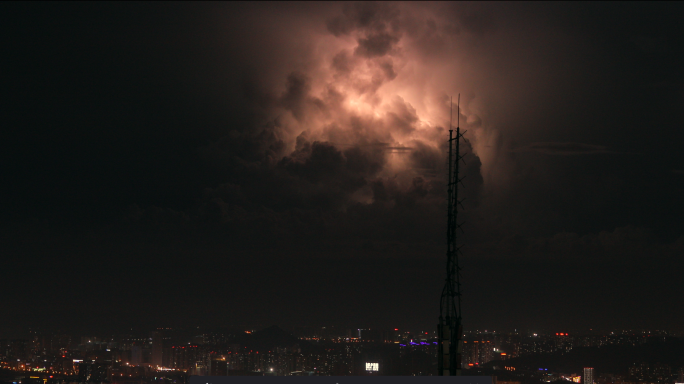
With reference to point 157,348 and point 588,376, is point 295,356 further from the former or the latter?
point 588,376

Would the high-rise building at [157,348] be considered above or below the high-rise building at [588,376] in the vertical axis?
below

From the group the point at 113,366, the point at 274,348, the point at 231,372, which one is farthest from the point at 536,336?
the point at 113,366

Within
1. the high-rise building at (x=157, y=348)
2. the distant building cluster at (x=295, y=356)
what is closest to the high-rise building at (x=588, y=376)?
the distant building cluster at (x=295, y=356)

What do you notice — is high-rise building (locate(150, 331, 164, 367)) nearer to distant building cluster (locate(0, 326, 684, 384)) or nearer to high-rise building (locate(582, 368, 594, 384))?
distant building cluster (locate(0, 326, 684, 384))

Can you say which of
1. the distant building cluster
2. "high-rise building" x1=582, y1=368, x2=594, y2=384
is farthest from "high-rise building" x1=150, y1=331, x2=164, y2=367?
"high-rise building" x1=582, y1=368, x2=594, y2=384

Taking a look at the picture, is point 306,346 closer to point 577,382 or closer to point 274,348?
point 274,348

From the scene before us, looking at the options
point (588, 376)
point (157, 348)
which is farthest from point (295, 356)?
point (588, 376)

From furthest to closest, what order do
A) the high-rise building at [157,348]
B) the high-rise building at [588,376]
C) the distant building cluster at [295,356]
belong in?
1. the high-rise building at [157,348]
2. the high-rise building at [588,376]
3. the distant building cluster at [295,356]

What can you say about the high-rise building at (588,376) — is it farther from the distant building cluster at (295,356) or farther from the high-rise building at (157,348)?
the high-rise building at (157,348)
